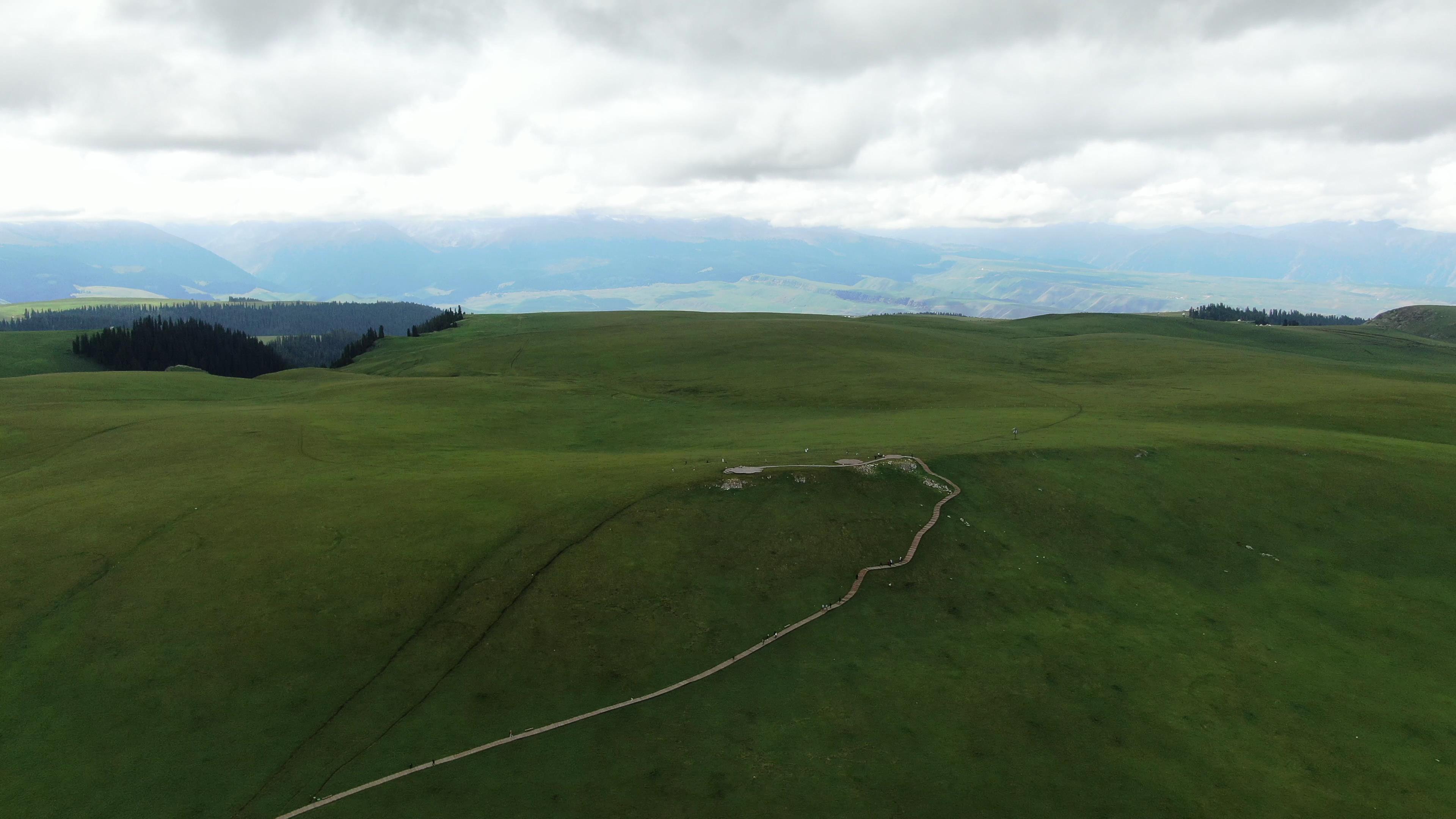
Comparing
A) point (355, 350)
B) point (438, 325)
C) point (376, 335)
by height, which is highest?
point (438, 325)

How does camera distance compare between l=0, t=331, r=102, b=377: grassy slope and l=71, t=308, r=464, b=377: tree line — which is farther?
l=71, t=308, r=464, b=377: tree line

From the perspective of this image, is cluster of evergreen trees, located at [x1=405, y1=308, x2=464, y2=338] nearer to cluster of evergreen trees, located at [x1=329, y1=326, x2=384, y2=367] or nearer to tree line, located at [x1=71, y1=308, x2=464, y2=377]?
tree line, located at [x1=71, y1=308, x2=464, y2=377]

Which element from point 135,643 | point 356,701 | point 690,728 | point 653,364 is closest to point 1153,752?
point 690,728

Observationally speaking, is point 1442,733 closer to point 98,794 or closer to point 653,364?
point 98,794

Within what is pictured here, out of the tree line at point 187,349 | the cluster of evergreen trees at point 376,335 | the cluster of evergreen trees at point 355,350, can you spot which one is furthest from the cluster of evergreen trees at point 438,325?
the cluster of evergreen trees at point 355,350

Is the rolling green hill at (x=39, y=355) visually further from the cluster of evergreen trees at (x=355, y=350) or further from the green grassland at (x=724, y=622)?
the green grassland at (x=724, y=622)

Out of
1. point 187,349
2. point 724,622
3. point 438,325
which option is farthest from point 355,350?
point 724,622

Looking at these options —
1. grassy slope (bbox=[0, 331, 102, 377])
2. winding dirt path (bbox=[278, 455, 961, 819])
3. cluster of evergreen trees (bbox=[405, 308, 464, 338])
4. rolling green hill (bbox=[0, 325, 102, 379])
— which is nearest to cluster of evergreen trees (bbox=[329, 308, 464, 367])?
cluster of evergreen trees (bbox=[405, 308, 464, 338])

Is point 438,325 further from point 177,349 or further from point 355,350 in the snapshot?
point 177,349
